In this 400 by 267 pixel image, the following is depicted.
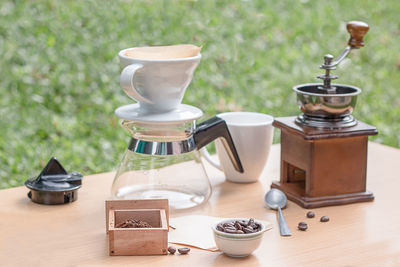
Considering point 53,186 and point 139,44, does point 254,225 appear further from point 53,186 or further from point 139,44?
point 139,44

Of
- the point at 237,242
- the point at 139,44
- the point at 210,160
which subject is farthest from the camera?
the point at 139,44

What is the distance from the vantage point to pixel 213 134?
155cm

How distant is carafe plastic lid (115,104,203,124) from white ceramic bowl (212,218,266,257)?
0.31 metres

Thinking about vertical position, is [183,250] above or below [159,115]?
below

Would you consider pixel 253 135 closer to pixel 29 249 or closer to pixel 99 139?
pixel 29 249

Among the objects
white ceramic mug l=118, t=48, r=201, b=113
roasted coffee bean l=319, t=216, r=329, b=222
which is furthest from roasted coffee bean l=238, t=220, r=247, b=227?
white ceramic mug l=118, t=48, r=201, b=113

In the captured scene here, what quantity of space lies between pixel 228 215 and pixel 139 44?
233 cm

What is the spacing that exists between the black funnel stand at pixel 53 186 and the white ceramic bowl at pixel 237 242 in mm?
455

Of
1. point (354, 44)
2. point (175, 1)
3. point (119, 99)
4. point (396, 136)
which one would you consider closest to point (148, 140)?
point (354, 44)

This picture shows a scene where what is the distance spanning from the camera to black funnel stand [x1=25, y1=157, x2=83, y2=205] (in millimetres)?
1499

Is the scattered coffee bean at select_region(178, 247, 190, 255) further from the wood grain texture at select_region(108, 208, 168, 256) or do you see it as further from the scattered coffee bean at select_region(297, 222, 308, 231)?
the scattered coffee bean at select_region(297, 222, 308, 231)

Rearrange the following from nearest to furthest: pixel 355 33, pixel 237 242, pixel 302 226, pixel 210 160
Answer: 1. pixel 237 242
2. pixel 302 226
3. pixel 355 33
4. pixel 210 160

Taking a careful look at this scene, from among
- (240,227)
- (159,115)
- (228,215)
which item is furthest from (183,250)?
(159,115)

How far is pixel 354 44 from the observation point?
1588 millimetres
